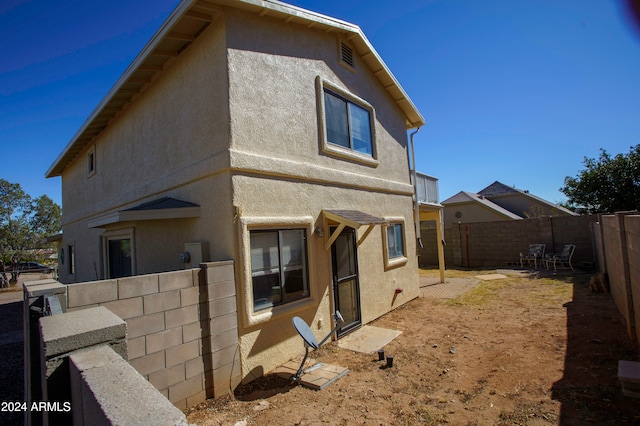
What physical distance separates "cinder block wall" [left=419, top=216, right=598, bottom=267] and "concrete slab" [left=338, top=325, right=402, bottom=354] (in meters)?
11.7

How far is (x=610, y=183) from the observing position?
2028cm

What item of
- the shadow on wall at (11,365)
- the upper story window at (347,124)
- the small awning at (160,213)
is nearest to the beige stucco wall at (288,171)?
the upper story window at (347,124)

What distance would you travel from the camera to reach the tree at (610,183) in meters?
19.5

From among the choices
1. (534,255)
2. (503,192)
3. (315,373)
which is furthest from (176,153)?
(503,192)

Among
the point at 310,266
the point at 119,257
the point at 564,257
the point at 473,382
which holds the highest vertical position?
the point at 119,257

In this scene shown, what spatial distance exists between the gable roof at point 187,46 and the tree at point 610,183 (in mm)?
17019

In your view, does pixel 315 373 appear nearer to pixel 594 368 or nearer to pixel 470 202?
pixel 594 368

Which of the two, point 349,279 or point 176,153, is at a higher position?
point 176,153

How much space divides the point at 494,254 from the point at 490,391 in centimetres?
1372

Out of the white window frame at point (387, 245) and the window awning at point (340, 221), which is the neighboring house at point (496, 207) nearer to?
the white window frame at point (387, 245)

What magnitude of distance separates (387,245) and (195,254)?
5.15 metres

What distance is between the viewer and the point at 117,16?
7.08 m

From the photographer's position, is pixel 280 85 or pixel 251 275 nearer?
pixel 251 275

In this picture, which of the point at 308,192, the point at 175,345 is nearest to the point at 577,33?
the point at 308,192
